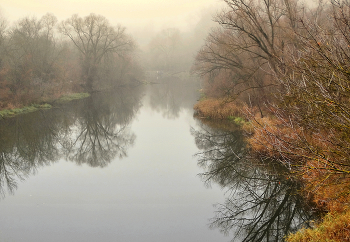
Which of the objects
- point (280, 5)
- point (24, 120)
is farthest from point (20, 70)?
point (280, 5)

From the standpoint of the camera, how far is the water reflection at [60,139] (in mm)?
12992

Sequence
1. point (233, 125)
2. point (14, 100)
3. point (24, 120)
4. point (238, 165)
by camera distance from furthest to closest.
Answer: point (14, 100) < point (24, 120) < point (233, 125) < point (238, 165)

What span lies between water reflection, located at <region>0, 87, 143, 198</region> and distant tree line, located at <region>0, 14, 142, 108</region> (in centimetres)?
309

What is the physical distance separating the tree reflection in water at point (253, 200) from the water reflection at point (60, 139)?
16.6 feet

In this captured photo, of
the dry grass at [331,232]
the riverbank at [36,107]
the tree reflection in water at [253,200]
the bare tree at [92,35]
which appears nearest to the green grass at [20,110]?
the riverbank at [36,107]

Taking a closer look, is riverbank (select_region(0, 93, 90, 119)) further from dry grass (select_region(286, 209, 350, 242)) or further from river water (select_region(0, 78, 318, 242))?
dry grass (select_region(286, 209, 350, 242))

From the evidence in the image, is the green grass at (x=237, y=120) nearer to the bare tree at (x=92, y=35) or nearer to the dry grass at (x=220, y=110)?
the dry grass at (x=220, y=110)

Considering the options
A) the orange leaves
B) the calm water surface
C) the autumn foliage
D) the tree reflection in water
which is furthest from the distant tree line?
the tree reflection in water

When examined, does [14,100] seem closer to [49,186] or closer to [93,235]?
[49,186]

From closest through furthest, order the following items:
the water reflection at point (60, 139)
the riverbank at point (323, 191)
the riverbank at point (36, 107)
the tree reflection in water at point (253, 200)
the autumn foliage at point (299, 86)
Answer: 1. the autumn foliage at point (299, 86)
2. the riverbank at point (323, 191)
3. the tree reflection in water at point (253, 200)
4. the water reflection at point (60, 139)
5. the riverbank at point (36, 107)

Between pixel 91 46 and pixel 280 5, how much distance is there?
34096mm

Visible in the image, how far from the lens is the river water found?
7.70 metres

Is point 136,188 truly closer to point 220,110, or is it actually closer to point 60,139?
point 60,139

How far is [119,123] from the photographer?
72.5 feet
